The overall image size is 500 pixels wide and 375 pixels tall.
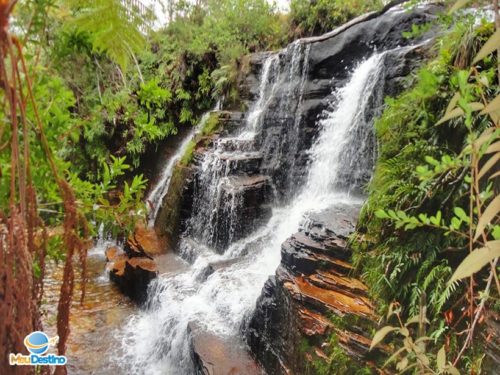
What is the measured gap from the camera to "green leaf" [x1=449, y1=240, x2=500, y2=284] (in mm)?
761

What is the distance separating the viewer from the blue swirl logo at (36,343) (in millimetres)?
954

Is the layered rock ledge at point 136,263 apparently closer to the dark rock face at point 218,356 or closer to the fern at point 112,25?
the dark rock face at point 218,356

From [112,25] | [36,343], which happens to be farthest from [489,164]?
[112,25]

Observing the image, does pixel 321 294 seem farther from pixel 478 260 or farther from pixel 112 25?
pixel 112 25

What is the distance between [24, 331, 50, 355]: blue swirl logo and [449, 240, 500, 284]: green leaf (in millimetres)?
1121

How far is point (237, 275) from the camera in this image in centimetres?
526

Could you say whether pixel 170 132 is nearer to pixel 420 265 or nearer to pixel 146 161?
pixel 146 161

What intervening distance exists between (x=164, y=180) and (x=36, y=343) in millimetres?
7965

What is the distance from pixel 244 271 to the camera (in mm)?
5383

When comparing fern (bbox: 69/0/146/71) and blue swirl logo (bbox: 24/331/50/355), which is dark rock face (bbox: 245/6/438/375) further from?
fern (bbox: 69/0/146/71)

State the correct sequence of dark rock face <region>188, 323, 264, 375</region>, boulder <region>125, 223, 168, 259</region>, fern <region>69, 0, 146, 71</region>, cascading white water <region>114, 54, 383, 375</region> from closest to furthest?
1. fern <region>69, 0, 146, 71</region>
2. dark rock face <region>188, 323, 264, 375</region>
3. cascading white water <region>114, 54, 383, 375</region>
4. boulder <region>125, 223, 168, 259</region>

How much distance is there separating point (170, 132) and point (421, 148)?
755 centimetres

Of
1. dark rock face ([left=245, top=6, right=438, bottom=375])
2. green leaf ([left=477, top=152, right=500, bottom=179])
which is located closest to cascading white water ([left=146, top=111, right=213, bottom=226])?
dark rock face ([left=245, top=6, right=438, bottom=375])

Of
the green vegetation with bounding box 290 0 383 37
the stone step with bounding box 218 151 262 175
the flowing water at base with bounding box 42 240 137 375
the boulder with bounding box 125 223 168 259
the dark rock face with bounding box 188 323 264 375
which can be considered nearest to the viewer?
the dark rock face with bounding box 188 323 264 375
